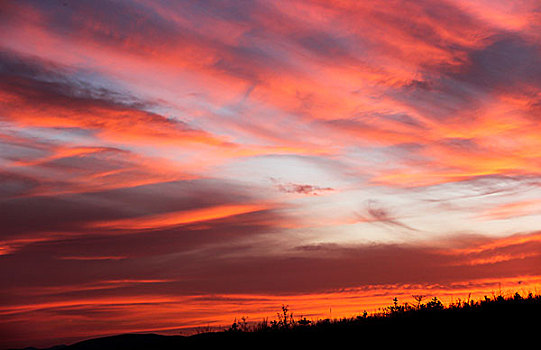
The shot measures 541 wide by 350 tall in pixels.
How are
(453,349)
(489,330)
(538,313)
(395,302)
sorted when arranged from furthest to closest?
(395,302) → (538,313) → (489,330) → (453,349)

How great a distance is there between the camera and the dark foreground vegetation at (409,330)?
13453mm

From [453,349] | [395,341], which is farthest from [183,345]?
[453,349]

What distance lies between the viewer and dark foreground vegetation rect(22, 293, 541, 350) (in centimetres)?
1345

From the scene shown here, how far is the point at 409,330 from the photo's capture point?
1502 cm

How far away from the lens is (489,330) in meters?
13.9

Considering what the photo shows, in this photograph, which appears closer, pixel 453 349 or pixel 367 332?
pixel 453 349

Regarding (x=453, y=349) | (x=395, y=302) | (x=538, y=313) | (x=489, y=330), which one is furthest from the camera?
(x=395, y=302)

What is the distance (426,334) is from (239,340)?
233 inches

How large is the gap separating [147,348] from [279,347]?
17.6ft

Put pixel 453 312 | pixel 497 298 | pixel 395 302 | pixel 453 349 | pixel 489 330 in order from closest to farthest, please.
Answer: pixel 453 349, pixel 489 330, pixel 453 312, pixel 497 298, pixel 395 302

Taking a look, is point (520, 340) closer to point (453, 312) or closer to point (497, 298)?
point (453, 312)

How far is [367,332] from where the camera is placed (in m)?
15.7

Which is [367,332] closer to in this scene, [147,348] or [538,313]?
[538,313]

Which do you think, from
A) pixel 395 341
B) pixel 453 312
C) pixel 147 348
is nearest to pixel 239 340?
pixel 147 348
